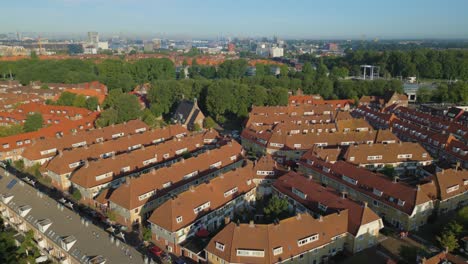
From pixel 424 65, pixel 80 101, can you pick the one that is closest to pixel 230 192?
pixel 80 101

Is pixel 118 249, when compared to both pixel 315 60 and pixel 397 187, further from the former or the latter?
pixel 315 60

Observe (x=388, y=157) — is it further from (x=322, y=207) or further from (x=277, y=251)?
(x=277, y=251)

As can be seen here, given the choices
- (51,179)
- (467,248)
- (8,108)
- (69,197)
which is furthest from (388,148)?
(8,108)

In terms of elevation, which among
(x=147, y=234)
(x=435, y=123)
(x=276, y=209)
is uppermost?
(x=435, y=123)

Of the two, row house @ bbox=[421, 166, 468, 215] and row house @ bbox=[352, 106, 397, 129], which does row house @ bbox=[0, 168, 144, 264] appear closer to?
row house @ bbox=[421, 166, 468, 215]

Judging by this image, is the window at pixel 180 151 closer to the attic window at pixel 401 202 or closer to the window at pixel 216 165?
the window at pixel 216 165
